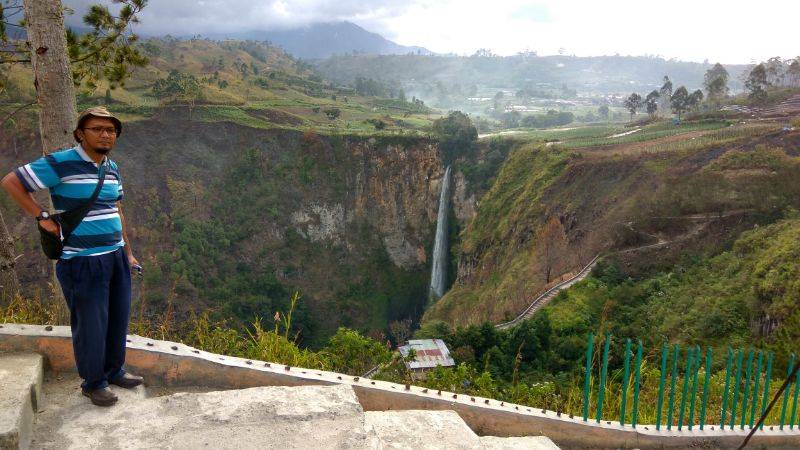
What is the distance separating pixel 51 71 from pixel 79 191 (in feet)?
5.90

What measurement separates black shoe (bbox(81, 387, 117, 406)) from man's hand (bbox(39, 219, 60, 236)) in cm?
89

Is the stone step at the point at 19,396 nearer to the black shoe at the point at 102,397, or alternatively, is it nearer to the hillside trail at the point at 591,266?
the black shoe at the point at 102,397

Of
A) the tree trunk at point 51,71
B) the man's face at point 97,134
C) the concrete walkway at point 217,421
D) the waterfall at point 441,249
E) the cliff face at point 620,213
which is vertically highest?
the tree trunk at point 51,71

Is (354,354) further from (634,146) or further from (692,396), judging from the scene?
(634,146)

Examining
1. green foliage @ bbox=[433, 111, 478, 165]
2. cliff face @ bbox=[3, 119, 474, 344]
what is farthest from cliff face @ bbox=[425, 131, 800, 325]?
green foliage @ bbox=[433, 111, 478, 165]

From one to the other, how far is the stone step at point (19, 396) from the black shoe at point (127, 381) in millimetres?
376

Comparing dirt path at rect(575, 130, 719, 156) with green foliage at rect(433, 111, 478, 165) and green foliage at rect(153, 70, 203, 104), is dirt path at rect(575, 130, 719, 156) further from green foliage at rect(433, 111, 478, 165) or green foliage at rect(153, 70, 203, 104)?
green foliage at rect(153, 70, 203, 104)

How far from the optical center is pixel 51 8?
3941 millimetres

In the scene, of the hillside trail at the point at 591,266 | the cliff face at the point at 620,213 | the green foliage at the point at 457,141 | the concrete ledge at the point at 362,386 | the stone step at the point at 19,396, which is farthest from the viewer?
the green foliage at the point at 457,141

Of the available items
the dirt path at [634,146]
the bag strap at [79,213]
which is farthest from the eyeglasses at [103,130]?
the dirt path at [634,146]

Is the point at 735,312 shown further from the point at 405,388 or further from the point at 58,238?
the point at 58,238

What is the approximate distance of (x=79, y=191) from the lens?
2.81m

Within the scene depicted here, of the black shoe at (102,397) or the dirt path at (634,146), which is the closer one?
the black shoe at (102,397)

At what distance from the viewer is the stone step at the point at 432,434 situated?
2701 millimetres
